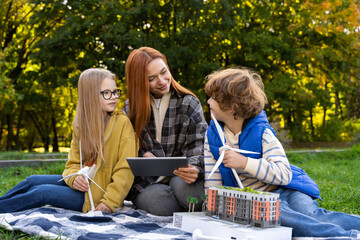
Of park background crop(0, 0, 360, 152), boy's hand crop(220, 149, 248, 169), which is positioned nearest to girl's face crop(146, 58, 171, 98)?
boy's hand crop(220, 149, 248, 169)

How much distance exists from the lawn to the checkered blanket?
4.8 inches

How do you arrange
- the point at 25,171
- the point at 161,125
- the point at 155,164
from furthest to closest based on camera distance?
the point at 25,171
the point at 161,125
the point at 155,164

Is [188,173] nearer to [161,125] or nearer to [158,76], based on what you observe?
[161,125]


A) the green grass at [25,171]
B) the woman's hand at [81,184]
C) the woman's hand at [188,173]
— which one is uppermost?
the woman's hand at [188,173]

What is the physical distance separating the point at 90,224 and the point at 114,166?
0.63m

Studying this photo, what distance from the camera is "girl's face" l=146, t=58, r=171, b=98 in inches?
135

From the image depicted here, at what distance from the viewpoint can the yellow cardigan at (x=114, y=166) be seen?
327 centimetres

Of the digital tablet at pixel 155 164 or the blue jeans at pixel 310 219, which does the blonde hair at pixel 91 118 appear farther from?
the blue jeans at pixel 310 219

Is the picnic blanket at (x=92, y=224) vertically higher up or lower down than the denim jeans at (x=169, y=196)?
lower down

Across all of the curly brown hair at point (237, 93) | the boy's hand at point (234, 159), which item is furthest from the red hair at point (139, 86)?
the boy's hand at point (234, 159)

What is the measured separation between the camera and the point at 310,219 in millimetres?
2508

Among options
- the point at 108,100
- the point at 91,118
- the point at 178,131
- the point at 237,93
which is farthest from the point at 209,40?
the point at 237,93

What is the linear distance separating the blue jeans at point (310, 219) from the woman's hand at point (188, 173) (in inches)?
25.3

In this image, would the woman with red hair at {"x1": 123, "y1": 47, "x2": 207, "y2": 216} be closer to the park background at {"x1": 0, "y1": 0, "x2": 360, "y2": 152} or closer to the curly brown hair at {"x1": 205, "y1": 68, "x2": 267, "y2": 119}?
the curly brown hair at {"x1": 205, "y1": 68, "x2": 267, "y2": 119}
